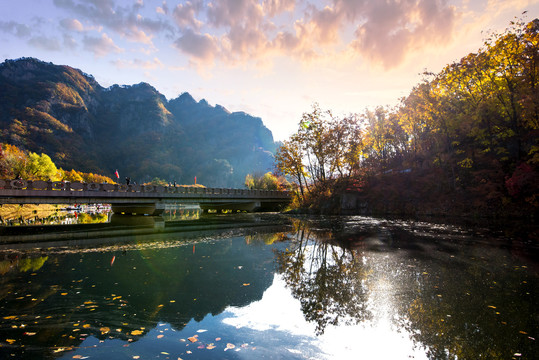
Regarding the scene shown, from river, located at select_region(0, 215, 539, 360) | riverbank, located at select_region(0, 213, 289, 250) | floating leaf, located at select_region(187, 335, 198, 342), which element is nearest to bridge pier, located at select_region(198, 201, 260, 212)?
riverbank, located at select_region(0, 213, 289, 250)

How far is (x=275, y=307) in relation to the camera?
244 inches

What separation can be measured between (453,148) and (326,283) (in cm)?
3879

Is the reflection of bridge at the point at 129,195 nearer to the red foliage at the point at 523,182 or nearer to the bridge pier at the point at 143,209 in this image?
the bridge pier at the point at 143,209

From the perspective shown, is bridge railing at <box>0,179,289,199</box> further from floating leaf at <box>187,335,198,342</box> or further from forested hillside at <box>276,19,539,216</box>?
floating leaf at <box>187,335,198,342</box>

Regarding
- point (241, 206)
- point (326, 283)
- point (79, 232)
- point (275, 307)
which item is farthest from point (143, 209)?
point (275, 307)

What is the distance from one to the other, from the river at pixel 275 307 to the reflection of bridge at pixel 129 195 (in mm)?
22873

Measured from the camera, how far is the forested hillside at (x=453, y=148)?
2639cm

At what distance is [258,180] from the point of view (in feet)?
249

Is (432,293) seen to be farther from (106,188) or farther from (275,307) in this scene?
(106,188)

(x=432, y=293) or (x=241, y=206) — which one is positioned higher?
(x=241, y=206)

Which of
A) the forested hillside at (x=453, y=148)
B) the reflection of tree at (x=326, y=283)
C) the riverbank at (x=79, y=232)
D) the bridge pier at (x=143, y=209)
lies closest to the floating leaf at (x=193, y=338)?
the reflection of tree at (x=326, y=283)

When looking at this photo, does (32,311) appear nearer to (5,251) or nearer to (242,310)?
(242,310)

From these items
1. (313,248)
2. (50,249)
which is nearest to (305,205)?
(313,248)

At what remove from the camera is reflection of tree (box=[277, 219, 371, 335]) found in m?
5.66
